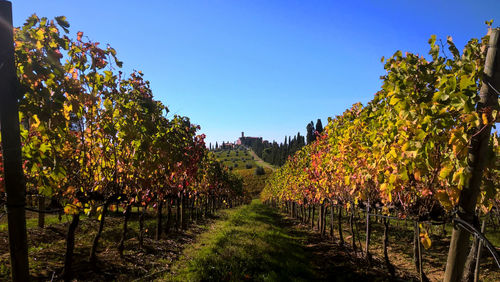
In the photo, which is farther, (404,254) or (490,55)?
(404,254)

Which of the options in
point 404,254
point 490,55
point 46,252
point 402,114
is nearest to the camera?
point 490,55

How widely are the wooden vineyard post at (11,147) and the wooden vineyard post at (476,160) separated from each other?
14.5 ft

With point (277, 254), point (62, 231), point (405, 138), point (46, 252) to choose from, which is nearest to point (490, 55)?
point (405, 138)

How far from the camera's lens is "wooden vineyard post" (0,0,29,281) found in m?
2.36

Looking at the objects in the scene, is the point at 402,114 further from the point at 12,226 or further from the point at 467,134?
the point at 12,226

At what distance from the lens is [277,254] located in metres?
11.2

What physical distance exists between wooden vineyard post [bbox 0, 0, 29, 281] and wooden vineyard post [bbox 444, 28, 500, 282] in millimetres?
4431

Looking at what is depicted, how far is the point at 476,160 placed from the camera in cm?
263

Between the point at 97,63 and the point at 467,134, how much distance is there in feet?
20.3

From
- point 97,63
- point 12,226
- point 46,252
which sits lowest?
point 46,252

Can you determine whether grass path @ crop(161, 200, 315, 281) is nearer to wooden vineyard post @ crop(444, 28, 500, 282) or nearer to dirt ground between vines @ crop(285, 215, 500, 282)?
dirt ground between vines @ crop(285, 215, 500, 282)

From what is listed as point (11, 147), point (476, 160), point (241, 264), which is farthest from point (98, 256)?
point (476, 160)

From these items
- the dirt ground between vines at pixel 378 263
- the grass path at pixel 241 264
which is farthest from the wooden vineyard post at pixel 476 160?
the dirt ground between vines at pixel 378 263

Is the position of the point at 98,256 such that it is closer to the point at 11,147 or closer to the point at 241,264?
the point at 241,264
